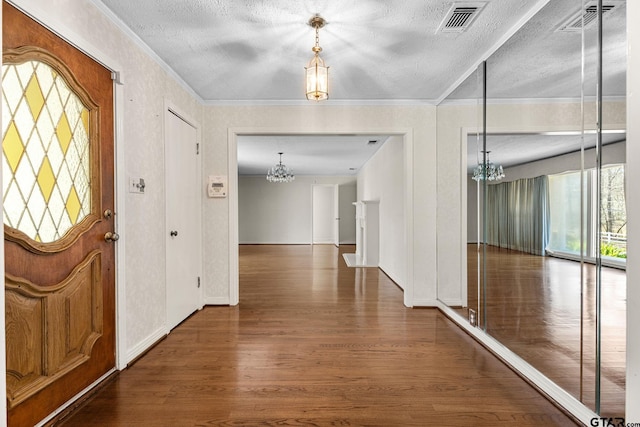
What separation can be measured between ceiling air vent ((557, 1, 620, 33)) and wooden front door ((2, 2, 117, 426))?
285 centimetres

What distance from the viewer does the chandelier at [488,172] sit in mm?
2801

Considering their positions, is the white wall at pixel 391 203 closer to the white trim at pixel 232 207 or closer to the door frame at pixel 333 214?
the white trim at pixel 232 207

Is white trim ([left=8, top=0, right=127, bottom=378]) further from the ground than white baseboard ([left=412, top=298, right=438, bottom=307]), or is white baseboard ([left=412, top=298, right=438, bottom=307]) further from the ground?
white trim ([left=8, top=0, right=127, bottom=378])

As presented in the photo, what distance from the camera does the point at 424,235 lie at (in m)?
3.74

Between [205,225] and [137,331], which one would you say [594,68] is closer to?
[137,331]

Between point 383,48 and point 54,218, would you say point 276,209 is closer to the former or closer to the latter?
point 383,48

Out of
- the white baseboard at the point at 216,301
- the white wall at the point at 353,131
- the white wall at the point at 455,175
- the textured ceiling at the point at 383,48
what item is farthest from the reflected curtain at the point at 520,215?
the white baseboard at the point at 216,301

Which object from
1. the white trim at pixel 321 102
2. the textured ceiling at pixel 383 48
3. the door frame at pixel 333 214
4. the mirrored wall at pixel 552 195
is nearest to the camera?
the mirrored wall at pixel 552 195

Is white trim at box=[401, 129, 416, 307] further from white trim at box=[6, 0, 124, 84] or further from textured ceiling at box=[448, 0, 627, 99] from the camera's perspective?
white trim at box=[6, 0, 124, 84]

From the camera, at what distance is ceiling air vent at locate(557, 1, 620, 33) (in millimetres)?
1597

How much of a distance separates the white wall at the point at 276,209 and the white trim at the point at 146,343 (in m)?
7.99

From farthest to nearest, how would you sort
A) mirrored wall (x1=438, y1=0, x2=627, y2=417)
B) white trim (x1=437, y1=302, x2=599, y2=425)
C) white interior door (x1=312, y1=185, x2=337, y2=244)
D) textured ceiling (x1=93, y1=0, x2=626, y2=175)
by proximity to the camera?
white interior door (x1=312, y1=185, x2=337, y2=244) < textured ceiling (x1=93, y1=0, x2=626, y2=175) < white trim (x1=437, y1=302, x2=599, y2=425) < mirrored wall (x1=438, y1=0, x2=627, y2=417)

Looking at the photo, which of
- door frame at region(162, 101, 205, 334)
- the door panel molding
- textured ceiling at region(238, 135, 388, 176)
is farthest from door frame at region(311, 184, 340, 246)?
the door panel molding

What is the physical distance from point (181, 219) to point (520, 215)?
3.09m
